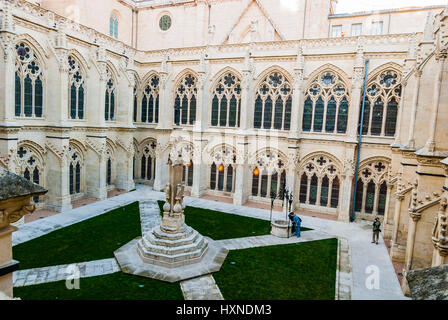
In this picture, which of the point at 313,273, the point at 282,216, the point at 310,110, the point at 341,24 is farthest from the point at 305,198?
the point at 341,24

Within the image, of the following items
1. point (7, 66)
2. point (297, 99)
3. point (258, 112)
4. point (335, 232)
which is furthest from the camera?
point (258, 112)

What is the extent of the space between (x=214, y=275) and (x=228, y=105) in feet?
51.5

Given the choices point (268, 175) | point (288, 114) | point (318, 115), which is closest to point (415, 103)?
point (318, 115)

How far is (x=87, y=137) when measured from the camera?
22.6 m

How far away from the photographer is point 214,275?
39.6 feet

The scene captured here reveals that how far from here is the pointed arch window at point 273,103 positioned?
74.9 ft

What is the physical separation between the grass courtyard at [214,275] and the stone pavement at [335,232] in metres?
0.94

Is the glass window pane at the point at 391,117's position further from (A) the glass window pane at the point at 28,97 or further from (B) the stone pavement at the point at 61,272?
(A) the glass window pane at the point at 28,97

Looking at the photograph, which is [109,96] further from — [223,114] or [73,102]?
[223,114]

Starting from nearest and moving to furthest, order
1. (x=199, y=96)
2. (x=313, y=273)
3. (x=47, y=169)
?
(x=313, y=273)
(x=47, y=169)
(x=199, y=96)

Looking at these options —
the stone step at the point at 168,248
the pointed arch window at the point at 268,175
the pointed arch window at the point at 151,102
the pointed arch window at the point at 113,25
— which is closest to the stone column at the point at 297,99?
the pointed arch window at the point at 268,175

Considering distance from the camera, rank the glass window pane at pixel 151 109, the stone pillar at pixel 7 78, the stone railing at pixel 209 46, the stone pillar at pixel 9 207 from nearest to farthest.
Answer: the stone pillar at pixel 9 207
the stone pillar at pixel 7 78
the stone railing at pixel 209 46
the glass window pane at pixel 151 109
